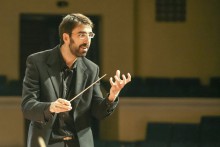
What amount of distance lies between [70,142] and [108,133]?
6601 mm

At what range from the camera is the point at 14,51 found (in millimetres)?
10977

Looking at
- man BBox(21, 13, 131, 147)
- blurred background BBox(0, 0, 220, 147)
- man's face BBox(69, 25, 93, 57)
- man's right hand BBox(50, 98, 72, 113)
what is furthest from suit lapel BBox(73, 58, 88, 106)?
blurred background BBox(0, 0, 220, 147)

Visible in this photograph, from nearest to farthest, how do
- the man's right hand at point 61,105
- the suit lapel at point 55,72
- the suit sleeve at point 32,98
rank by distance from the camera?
the man's right hand at point 61,105, the suit sleeve at point 32,98, the suit lapel at point 55,72

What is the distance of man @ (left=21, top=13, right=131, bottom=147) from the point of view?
→ 9.40ft

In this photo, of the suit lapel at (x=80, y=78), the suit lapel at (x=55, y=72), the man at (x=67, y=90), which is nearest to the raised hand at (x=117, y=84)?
the man at (x=67, y=90)

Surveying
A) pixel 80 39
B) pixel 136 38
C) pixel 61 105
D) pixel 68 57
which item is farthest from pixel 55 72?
pixel 136 38

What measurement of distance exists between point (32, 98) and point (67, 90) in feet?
0.59

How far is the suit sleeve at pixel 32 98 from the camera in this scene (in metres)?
2.82

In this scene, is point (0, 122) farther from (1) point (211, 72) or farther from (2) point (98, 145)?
(1) point (211, 72)

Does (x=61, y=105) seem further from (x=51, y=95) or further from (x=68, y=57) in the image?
(x=68, y=57)

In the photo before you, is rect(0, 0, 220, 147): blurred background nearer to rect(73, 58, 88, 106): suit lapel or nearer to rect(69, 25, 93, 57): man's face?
rect(73, 58, 88, 106): suit lapel

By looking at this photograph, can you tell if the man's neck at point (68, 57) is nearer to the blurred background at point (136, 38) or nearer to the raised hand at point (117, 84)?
the raised hand at point (117, 84)

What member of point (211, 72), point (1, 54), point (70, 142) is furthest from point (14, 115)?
point (70, 142)

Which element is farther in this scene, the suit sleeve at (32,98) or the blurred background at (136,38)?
the blurred background at (136,38)
